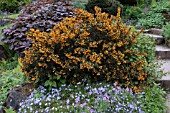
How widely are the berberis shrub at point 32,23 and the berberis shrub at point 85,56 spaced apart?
1780 mm

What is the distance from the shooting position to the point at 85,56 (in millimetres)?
3496

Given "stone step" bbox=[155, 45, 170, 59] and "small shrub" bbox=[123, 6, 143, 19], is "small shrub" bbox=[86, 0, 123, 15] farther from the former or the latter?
"stone step" bbox=[155, 45, 170, 59]

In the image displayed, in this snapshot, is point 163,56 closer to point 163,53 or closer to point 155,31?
point 163,53

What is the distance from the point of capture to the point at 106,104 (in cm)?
295

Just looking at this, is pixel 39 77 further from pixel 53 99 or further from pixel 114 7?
pixel 114 7

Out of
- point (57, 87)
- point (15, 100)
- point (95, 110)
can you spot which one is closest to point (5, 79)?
point (15, 100)

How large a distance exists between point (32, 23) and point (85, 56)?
2.42 meters

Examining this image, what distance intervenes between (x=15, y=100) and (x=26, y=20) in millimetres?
2659

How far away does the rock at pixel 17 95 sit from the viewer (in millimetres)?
3388

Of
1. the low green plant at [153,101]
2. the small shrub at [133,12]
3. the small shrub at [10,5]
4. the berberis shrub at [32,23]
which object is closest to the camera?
the low green plant at [153,101]

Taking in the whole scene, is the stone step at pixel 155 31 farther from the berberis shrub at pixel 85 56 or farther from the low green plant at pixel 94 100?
the low green plant at pixel 94 100

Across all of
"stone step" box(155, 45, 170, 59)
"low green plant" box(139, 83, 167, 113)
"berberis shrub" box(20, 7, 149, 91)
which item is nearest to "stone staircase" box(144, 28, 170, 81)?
"stone step" box(155, 45, 170, 59)

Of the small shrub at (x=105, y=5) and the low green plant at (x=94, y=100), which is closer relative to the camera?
the low green plant at (x=94, y=100)

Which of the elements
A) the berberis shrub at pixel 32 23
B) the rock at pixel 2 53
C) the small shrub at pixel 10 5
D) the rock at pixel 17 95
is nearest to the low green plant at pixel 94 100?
the rock at pixel 17 95
